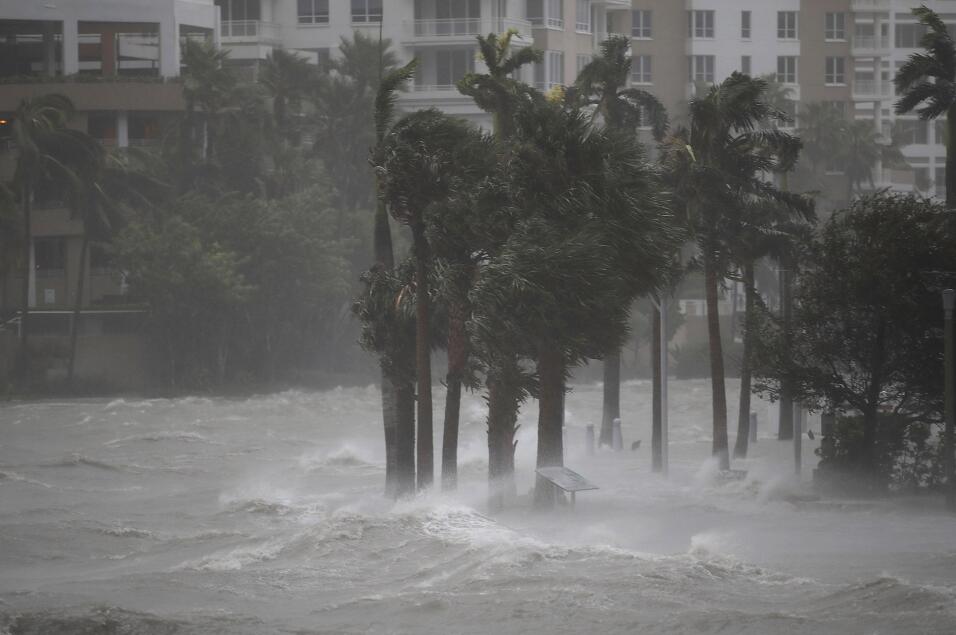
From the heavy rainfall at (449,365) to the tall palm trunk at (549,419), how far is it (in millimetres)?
69

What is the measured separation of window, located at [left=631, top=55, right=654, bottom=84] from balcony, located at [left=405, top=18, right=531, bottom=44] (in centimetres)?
2235

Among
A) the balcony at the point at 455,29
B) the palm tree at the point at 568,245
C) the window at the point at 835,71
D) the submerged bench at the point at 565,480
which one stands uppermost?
the balcony at the point at 455,29

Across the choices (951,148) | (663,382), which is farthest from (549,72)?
(663,382)

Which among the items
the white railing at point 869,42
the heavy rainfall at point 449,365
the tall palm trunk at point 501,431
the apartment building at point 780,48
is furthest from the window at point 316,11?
the tall palm trunk at point 501,431

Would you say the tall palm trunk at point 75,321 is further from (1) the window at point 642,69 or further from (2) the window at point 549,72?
(1) the window at point 642,69

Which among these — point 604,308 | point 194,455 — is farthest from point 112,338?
point 604,308

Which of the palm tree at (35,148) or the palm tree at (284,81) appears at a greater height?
the palm tree at (284,81)

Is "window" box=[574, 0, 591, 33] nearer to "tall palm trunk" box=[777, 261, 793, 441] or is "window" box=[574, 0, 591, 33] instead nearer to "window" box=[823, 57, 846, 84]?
"window" box=[823, 57, 846, 84]

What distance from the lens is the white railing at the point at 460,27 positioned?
9569 centimetres

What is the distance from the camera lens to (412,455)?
39094 millimetres

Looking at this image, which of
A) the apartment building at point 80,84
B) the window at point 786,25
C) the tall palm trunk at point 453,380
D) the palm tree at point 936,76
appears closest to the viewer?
the tall palm trunk at point 453,380

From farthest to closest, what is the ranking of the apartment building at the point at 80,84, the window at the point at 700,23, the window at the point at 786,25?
the window at the point at 786,25
the window at the point at 700,23
the apartment building at the point at 80,84

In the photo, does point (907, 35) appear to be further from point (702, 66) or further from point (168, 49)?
point (168, 49)

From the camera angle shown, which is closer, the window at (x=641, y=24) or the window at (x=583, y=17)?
the window at (x=583, y=17)
